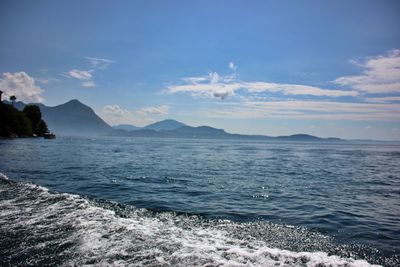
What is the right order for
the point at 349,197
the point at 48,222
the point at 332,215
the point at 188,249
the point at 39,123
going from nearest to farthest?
1. the point at 188,249
2. the point at 48,222
3. the point at 332,215
4. the point at 349,197
5. the point at 39,123

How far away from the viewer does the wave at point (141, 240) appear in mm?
8961

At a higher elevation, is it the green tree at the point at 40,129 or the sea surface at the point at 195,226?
the green tree at the point at 40,129

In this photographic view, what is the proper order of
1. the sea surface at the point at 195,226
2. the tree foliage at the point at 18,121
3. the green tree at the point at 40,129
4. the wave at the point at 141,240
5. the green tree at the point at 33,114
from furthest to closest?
the green tree at the point at 40,129, the green tree at the point at 33,114, the tree foliage at the point at 18,121, the sea surface at the point at 195,226, the wave at the point at 141,240

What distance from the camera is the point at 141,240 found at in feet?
34.6

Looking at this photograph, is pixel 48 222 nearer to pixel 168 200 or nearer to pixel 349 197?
pixel 168 200

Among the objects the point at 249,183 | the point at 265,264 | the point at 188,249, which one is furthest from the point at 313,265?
the point at 249,183

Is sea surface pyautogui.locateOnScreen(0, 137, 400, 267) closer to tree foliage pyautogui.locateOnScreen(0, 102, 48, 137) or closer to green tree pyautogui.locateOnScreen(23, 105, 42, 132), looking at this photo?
tree foliage pyautogui.locateOnScreen(0, 102, 48, 137)

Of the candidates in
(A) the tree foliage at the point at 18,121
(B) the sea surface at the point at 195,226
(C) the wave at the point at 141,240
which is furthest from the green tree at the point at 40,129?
(C) the wave at the point at 141,240

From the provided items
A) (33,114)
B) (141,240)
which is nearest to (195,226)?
(141,240)

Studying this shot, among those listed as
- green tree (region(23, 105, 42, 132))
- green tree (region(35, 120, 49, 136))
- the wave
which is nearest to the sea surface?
the wave

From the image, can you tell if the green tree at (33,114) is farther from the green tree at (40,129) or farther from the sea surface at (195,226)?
the sea surface at (195,226)

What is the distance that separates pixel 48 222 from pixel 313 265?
1034cm

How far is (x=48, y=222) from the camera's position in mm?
12375

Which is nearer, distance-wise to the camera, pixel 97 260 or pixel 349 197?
pixel 97 260
